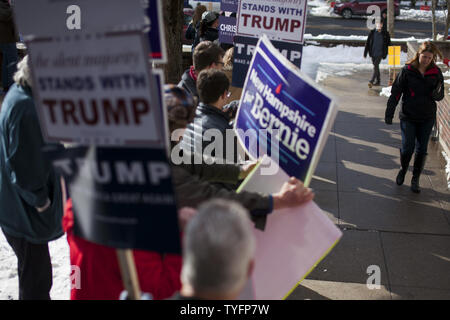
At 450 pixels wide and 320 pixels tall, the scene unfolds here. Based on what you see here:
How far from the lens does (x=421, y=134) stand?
5836 mm

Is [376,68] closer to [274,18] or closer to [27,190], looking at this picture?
[274,18]

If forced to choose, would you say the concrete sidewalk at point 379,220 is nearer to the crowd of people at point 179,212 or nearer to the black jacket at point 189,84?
the crowd of people at point 179,212

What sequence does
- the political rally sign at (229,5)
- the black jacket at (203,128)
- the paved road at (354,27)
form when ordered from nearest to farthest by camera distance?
1. the black jacket at (203,128)
2. the political rally sign at (229,5)
3. the paved road at (354,27)

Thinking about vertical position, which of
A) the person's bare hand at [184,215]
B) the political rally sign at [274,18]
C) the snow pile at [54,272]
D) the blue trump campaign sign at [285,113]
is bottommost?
the snow pile at [54,272]

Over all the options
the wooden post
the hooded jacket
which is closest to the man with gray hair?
the wooden post

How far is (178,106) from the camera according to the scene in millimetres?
2822

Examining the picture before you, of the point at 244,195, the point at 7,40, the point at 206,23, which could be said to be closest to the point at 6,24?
the point at 7,40

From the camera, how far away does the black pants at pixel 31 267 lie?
11.1 ft

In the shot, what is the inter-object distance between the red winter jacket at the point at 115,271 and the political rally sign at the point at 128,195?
48cm

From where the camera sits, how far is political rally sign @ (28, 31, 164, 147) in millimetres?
1888

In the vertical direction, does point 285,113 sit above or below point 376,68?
above

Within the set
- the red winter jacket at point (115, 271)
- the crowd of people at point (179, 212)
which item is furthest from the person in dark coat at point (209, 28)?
the red winter jacket at point (115, 271)

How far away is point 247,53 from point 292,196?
2916mm
